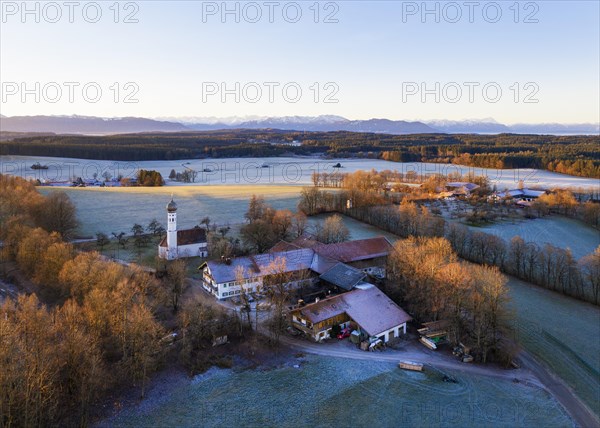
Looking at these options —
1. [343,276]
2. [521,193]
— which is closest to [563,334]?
[343,276]

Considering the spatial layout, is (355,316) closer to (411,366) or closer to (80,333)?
(411,366)

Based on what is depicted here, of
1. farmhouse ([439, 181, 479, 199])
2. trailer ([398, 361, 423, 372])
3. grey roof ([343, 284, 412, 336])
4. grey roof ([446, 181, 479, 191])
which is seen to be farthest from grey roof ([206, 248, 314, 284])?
grey roof ([446, 181, 479, 191])

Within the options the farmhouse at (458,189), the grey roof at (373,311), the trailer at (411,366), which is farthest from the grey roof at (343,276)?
the farmhouse at (458,189)

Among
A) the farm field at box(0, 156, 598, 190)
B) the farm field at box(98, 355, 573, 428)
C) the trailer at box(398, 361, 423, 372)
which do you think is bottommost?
the farm field at box(98, 355, 573, 428)

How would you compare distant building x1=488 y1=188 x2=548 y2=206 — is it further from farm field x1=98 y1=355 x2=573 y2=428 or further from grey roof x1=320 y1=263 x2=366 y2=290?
farm field x1=98 y1=355 x2=573 y2=428

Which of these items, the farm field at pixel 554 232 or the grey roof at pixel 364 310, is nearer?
the grey roof at pixel 364 310

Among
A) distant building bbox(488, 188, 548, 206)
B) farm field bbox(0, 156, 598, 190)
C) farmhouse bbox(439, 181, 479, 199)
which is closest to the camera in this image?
distant building bbox(488, 188, 548, 206)

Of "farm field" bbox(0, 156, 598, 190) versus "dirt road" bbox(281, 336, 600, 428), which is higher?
"farm field" bbox(0, 156, 598, 190)

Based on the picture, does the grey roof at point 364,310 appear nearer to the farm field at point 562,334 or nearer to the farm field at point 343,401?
the farm field at point 343,401
